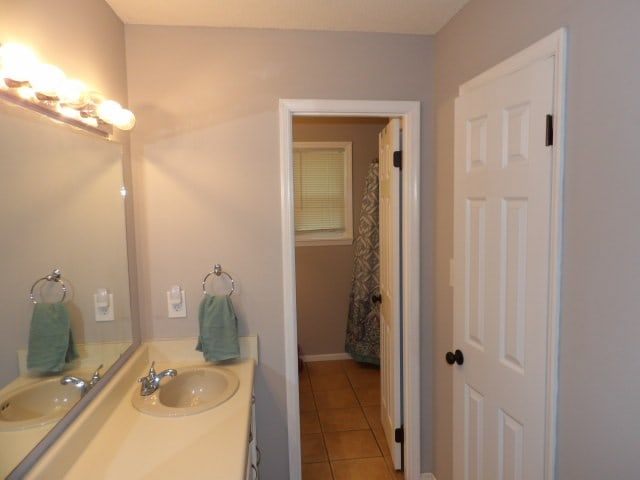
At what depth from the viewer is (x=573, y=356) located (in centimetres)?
121

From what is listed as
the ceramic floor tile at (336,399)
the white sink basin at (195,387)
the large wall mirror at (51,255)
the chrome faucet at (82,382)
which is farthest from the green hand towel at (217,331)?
the ceramic floor tile at (336,399)

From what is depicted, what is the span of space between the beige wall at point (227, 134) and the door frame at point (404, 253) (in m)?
0.05

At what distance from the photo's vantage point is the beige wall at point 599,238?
1007 millimetres

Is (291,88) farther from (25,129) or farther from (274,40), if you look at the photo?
(25,129)

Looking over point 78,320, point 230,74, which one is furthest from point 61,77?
point 230,74

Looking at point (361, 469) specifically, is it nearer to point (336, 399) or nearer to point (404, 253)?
point (336, 399)

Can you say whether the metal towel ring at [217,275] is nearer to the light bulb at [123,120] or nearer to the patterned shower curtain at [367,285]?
the light bulb at [123,120]

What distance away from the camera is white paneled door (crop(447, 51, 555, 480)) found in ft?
4.32

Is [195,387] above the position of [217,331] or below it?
below

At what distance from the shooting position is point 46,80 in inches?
44.9

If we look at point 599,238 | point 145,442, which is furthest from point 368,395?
point 599,238

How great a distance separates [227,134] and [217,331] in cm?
94

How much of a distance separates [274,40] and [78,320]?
1488 millimetres

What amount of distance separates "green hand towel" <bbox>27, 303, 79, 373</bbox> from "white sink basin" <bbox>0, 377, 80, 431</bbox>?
0.05 metres
